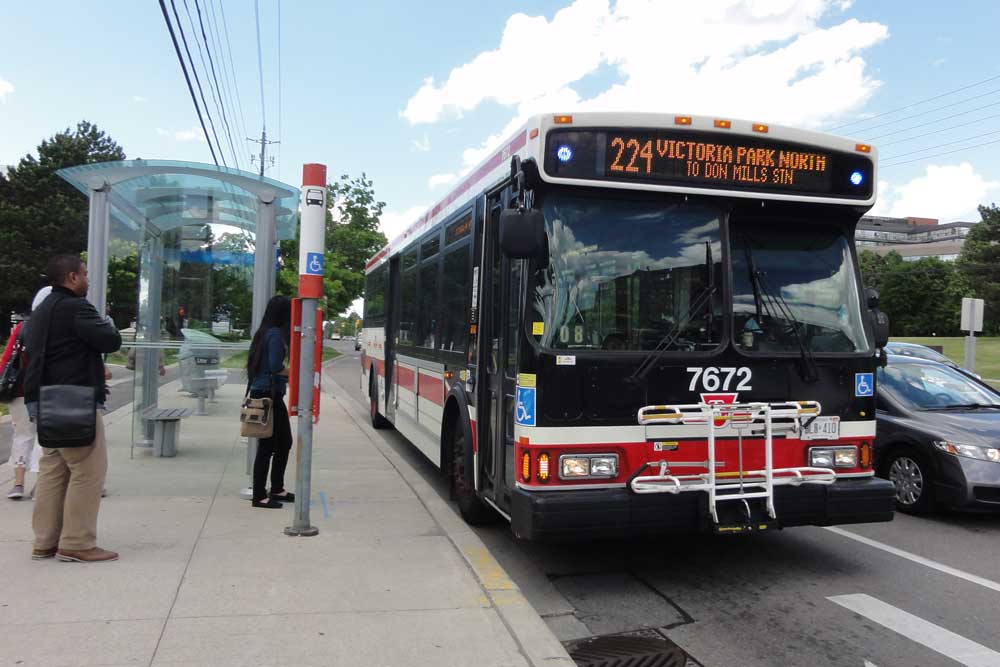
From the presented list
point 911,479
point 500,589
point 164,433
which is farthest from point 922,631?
point 164,433

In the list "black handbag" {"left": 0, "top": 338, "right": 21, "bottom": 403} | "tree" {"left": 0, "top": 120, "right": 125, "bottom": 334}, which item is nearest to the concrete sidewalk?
"black handbag" {"left": 0, "top": 338, "right": 21, "bottom": 403}

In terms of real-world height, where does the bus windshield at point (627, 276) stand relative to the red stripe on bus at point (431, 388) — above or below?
above

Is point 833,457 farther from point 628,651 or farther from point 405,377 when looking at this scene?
point 405,377

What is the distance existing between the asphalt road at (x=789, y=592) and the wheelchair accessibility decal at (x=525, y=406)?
1.20 m

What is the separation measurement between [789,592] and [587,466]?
66.4 inches

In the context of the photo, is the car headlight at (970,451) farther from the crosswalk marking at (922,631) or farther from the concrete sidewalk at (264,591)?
the concrete sidewalk at (264,591)

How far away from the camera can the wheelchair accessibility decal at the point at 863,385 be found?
211 inches

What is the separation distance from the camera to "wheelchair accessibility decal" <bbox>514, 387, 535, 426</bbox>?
15.8ft

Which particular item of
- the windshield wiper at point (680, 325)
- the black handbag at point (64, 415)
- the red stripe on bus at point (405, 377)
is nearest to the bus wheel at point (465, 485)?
the windshield wiper at point (680, 325)

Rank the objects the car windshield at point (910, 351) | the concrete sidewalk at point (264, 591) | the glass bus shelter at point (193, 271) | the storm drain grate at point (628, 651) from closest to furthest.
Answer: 1. the concrete sidewalk at point (264, 591)
2. the storm drain grate at point (628, 651)
3. the glass bus shelter at point (193, 271)
4. the car windshield at point (910, 351)

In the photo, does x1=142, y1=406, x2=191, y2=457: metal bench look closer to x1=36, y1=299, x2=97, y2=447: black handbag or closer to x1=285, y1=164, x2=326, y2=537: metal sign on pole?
x1=285, y1=164, x2=326, y2=537: metal sign on pole

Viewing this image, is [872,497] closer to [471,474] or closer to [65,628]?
[471,474]

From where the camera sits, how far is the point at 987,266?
68750 millimetres

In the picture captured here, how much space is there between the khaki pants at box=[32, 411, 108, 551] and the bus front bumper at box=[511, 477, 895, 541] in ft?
8.90
